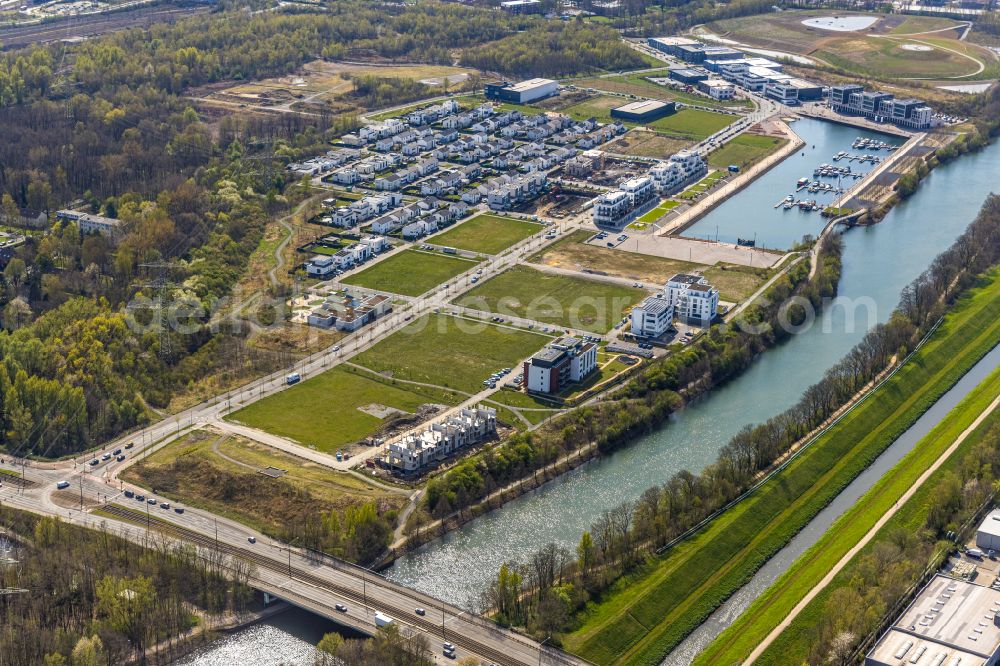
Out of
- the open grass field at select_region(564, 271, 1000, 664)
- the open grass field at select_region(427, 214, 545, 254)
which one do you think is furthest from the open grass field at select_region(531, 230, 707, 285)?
the open grass field at select_region(564, 271, 1000, 664)

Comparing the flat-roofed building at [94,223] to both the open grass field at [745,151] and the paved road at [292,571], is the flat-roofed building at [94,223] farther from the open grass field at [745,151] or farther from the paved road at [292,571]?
the open grass field at [745,151]

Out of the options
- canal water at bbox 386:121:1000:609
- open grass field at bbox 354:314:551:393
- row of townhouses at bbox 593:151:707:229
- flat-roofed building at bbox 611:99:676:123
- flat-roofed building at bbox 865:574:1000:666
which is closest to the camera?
flat-roofed building at bbox 865:574:1000:666

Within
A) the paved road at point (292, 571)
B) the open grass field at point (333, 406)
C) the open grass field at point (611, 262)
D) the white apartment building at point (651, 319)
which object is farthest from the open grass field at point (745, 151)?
the paved road at point (292, 571)

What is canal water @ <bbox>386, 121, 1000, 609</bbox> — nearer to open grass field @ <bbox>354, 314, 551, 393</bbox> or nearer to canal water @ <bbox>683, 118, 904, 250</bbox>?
canal water @ <bbox>683, 118, 904, 250</bbox>

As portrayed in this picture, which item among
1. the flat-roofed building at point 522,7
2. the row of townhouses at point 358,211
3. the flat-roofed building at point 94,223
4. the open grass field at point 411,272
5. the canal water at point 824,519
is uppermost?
the flat-roofed building at point 522,7

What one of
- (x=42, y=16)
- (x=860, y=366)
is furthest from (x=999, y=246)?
(x=42, y=16)

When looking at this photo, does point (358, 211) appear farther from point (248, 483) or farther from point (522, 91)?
point (522, 91)

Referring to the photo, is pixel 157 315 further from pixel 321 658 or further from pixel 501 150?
pixel 501 150
